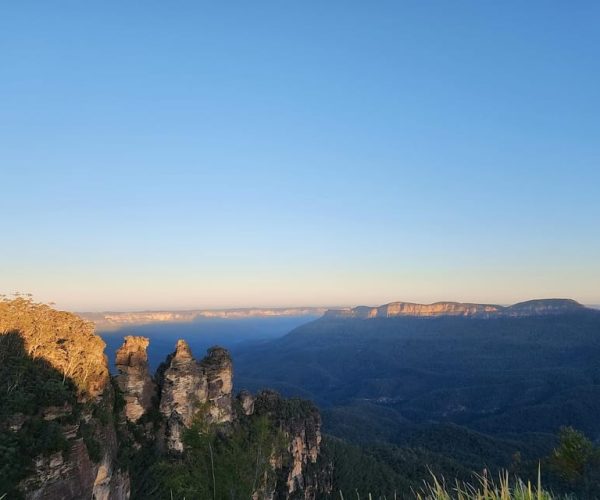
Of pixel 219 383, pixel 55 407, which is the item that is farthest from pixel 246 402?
pixel 55 407

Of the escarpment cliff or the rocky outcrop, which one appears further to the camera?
the rocky outcrop

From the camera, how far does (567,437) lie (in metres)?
61.1

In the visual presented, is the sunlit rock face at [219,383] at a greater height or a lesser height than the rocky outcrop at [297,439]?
greater

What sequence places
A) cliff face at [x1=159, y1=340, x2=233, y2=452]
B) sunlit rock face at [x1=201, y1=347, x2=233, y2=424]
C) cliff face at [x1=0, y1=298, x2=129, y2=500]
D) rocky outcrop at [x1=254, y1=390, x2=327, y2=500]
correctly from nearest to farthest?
cliff face at [x1=0, y1=298, x2=129, y2=500], cliff face at [x1=159, y1=340, x2=233, y2=452], sunlit rock face at [x1=201, y1=347, x2=233, y2=424], rocky outcrop at [x1=254, y1=390, x2=327, y2=500]

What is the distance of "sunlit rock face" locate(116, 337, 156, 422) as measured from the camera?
43.1 metres

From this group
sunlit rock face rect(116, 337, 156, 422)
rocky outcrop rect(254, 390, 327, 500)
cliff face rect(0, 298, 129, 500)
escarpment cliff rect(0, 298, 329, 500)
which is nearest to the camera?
cliff face rect(0, 298, 129, 500)

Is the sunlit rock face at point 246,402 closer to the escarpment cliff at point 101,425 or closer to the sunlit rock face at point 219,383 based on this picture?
the sunlit rock face at point 219,383

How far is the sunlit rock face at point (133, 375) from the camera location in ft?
141

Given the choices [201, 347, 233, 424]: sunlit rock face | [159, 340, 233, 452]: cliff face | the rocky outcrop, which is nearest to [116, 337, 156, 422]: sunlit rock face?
[159, 340, 233, 452]: cliff face

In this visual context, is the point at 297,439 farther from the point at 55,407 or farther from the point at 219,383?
the point at 55,407

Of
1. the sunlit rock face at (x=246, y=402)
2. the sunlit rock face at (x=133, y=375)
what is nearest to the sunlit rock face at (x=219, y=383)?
the sunlit rock face at (x=246, y=402)

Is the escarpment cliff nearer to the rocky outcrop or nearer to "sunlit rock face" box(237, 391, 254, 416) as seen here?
"sunlit rock face" box(237, 391, 254, 416)

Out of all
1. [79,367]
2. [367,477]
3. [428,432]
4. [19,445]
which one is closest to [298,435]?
[367,477]

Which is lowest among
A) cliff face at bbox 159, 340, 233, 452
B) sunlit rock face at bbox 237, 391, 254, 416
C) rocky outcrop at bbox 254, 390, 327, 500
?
rocky outcrop at bbox 254, 390, 327, 500
